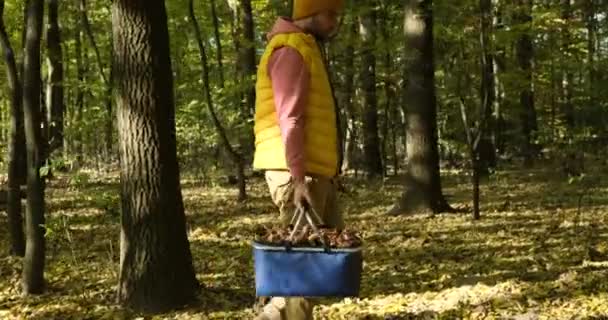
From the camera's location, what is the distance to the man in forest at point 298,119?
3.74 meters

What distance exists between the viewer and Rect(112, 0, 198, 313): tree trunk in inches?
222

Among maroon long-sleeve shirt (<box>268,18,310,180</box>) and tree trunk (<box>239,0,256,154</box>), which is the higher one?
tree trunk (<box>239,0,256,154</box>)

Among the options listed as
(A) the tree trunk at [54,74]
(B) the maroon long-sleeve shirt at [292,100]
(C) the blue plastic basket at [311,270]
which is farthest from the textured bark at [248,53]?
(C) the blue plastic basket at [311,270]

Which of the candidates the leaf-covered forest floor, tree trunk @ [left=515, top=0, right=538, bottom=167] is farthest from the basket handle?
tree trunk @ [left=515, top=0, right=538, bottom=167]

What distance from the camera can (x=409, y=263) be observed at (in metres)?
7.38

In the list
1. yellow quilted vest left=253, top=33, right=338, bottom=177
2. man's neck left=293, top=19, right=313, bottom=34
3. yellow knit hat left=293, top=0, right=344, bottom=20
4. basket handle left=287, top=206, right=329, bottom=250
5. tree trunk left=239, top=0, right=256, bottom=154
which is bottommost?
basket handle left=287, top=206, right=329, bottom=250

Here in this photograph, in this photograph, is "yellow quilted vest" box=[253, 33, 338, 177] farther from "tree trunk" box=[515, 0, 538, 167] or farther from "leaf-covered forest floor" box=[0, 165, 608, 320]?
"tree trunk" box=[515, 0, 538, 167]

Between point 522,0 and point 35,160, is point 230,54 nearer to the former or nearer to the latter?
point 522,0

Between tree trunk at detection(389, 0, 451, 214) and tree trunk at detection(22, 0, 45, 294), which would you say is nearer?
tree trunk at detection(22, 0, 45, 294)

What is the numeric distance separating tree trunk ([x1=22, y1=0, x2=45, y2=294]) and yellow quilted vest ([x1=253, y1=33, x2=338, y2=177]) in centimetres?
298

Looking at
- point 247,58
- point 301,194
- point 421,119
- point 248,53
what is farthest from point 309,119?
point 247,58

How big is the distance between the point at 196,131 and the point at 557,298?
15.2 metres

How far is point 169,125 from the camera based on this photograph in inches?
229

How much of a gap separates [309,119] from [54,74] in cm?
1545
